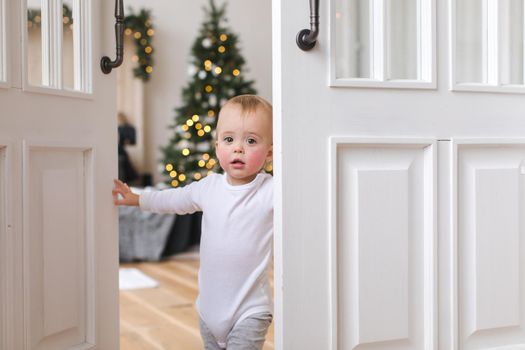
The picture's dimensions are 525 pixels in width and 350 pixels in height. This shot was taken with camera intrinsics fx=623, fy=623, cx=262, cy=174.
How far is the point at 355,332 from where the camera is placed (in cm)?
144

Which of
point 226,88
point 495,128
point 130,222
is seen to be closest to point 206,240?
point 495,128

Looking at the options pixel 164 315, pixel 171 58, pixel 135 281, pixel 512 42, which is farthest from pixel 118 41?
pixel 171 58

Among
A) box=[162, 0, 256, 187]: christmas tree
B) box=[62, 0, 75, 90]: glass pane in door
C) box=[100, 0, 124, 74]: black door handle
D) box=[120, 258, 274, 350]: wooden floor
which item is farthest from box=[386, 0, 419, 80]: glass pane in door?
box=[162, 0, 256, 187]: christmas tree

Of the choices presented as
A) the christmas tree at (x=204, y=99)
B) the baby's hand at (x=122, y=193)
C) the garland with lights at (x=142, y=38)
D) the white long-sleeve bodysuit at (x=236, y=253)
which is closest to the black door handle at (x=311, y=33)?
the white long-sleeve bodysuit at (x=236, y=253)

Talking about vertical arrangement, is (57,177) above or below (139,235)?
above

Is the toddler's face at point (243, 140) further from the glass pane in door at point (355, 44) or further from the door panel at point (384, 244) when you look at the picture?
the glass pane in door at point (355, 44)

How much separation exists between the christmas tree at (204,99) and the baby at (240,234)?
369 centimetres

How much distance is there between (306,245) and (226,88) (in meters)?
4.42

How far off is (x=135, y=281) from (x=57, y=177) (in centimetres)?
238

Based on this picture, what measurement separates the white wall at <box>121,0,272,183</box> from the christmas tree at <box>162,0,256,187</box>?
952 mm

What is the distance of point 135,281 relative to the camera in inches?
152

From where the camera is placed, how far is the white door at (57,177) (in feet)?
4.74

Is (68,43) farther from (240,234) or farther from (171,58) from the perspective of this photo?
(171,58)

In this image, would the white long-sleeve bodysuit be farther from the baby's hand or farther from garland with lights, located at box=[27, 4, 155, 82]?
garland with lights, located at box=[27, 4, 155, 82]
